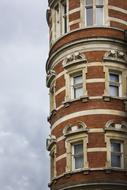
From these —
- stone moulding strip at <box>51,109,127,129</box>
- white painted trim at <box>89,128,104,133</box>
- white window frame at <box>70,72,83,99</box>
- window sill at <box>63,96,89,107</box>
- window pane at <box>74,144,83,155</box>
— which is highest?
white window frame at <box>70,72,83,99</box>

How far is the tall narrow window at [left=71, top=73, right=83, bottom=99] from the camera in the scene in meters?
40.7

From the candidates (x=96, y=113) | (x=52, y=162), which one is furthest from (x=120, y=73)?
(x=52, y=162)

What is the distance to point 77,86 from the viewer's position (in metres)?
40.9

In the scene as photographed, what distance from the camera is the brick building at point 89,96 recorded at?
126 ft

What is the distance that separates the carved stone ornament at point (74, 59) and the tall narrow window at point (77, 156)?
536 cm

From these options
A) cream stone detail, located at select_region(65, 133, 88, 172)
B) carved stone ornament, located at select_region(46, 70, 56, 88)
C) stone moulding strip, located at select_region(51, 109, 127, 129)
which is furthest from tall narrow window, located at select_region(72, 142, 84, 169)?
carved stone ornament, located at select_region(46, 70, 56, 88)

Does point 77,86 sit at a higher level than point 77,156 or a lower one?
higher

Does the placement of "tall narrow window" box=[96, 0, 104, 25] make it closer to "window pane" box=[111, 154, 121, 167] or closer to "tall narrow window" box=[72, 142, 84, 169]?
"tall narrow window" box=[72, 142, 84, 169]

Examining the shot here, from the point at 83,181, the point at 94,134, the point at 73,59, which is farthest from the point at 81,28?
the point at 83,181

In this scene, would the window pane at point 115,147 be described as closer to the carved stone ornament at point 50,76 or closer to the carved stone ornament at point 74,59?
the carved stone ornament at point 74,59

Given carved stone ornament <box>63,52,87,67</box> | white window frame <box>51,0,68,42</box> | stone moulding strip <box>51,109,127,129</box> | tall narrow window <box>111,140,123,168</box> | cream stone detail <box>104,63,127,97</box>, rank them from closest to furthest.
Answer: tall narrow window <box>111,140,123,168</box>
stone moulding strip <box>51,109,127,129</box>
cream stone detail <box>104,63,127,97</box>
carved stone ornament <box>63,52,87,67</box>
white window frame <box>51,0,68,42</box>

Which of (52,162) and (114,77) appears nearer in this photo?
(114,77)

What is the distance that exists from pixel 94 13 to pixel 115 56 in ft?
11.0

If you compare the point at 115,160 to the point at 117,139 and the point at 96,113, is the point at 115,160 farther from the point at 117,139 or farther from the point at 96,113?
the point at 96,113
